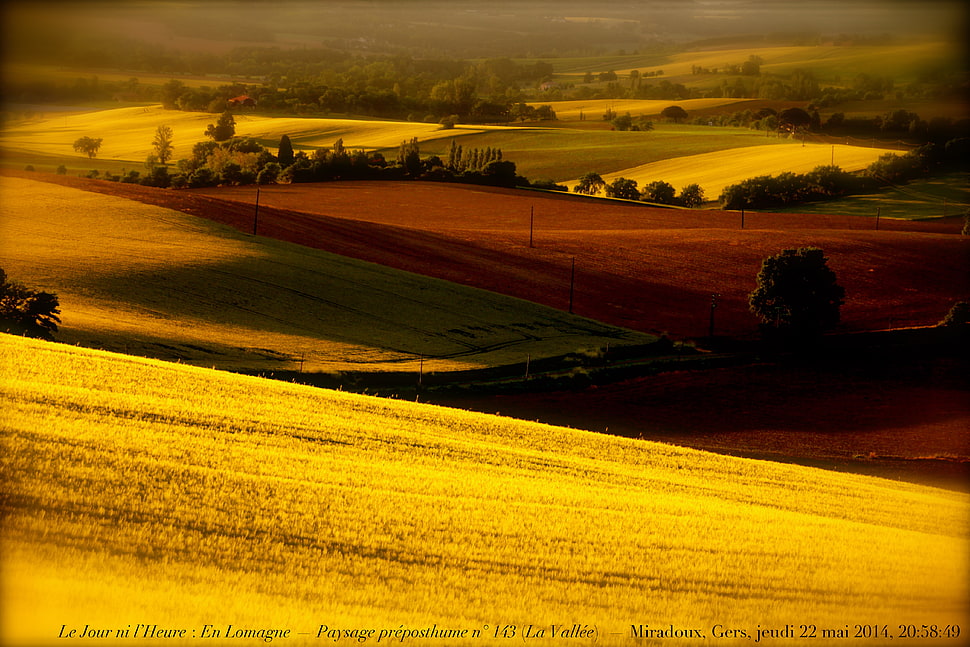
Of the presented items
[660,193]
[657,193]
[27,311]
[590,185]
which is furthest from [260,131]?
[27,311]

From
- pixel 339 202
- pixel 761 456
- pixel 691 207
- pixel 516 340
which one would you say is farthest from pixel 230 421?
pixel 691 207

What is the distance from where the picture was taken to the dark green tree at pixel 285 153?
101 m

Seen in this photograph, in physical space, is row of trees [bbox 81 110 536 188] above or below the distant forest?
below

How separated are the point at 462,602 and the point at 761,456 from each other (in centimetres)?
2666

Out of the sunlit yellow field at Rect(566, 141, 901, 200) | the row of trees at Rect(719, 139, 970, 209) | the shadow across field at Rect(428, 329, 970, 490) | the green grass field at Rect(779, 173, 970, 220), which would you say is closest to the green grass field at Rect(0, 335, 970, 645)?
the shadow across field at Rect(428, 329, 970, 490)

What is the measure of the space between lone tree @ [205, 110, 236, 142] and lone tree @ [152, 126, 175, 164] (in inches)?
163

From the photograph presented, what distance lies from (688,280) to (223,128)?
5576 cm

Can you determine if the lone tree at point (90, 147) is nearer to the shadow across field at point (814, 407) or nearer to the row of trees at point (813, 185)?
the shadow across field at point (814, 407)

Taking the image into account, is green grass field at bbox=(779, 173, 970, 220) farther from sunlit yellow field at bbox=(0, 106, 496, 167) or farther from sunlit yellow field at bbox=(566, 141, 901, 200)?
sunlit yellow field at bbox=(0, 106, 496, 167)

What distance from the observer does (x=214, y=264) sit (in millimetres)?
51562

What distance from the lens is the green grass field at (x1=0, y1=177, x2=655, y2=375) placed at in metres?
39.7

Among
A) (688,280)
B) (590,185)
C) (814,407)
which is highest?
(590,185)

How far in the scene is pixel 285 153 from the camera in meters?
103

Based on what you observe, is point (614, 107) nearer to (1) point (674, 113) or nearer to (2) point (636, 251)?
(1) point (674, 113)
